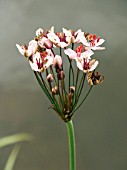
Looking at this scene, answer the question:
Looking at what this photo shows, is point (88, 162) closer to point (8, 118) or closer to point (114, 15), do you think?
point (8, 118)

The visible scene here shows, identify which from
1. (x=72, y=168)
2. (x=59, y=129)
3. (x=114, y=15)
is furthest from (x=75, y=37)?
(x=114, y=15)

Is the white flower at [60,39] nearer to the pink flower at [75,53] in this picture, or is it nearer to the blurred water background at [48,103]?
the pink flower at [75,53]

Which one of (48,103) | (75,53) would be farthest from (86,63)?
(48,103)

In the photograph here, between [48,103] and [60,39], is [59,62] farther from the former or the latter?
[48,103]

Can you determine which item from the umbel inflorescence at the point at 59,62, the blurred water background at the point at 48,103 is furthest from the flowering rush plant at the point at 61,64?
the blurred water background at the point at 48,103

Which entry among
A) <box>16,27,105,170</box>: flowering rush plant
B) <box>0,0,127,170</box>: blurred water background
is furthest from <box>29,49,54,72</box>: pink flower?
<box>0,0,127,170</box>: blurred water background

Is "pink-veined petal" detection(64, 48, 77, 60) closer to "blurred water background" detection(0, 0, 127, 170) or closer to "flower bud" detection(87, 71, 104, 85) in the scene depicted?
"flower bud" detection(87, 71, 104, 85)
